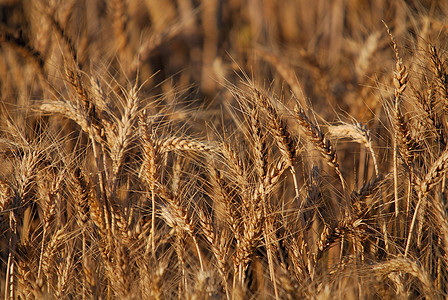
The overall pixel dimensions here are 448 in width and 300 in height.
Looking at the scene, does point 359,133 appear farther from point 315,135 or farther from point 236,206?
point 236,206

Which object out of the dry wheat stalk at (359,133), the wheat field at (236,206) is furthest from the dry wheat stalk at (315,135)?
the dry wheat stalk at (359,133)

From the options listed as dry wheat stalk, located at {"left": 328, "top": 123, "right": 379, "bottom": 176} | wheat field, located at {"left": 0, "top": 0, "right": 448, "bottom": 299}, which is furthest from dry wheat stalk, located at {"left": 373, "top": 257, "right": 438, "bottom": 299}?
dry wheat stalk, located at {"left": 328, "top": 123, "right": 379, "bottom": 176}

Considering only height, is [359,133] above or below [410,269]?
above

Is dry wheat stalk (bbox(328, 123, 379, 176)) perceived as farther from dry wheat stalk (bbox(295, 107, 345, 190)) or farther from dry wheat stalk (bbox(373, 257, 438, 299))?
dry wheat stalk (bbox(373, 257, 438, 299))

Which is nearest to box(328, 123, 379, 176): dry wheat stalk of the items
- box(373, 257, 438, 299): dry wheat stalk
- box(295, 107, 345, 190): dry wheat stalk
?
box(295, 107, 345, 190): dry wheat stalk

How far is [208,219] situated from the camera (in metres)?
1.70

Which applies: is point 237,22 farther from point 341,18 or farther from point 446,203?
point 446,203

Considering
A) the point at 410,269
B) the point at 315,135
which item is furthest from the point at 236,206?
the point at 410,269

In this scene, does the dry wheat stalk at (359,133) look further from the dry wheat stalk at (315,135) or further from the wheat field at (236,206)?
the dry wheat stalk at (315,135)

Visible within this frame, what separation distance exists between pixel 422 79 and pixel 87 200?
167 centimetres

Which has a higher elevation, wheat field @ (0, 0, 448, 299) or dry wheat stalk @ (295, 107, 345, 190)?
dry wheat stalk @ (295, 107, 345, 190)

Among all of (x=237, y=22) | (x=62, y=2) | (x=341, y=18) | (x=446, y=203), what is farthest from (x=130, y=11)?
(x=446, y=203)

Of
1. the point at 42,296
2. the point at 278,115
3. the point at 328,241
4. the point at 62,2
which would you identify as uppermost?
the point at 62,2

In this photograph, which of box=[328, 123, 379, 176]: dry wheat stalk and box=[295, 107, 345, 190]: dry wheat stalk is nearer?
box=[295, 107, 345, 190]: dry wheat stalk
